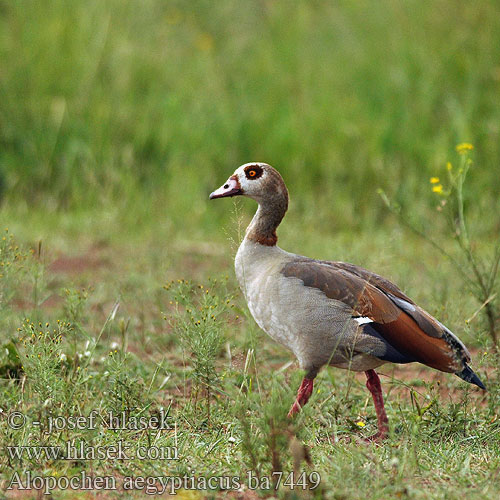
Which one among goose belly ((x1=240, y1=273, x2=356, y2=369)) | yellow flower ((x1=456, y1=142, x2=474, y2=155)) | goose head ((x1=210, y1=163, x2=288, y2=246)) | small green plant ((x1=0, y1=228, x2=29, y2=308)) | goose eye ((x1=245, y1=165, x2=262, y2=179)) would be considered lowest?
goose belly ((x1=240, y1=273, x2=356, y2=369))

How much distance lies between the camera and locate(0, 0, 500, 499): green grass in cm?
464

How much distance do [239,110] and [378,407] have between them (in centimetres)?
565

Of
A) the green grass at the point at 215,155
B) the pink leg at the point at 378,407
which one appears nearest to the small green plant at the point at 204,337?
the green grass at the point at 215,155

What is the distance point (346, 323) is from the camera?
377 cm

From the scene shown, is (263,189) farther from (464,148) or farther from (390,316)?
(464,148)

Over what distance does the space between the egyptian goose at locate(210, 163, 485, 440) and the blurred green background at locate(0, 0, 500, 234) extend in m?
3.96

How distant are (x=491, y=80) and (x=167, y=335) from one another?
204 inches

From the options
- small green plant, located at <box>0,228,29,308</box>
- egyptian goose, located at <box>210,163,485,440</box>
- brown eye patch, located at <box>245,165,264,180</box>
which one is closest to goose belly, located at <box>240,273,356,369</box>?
egyptian goose, located at <box>210,163,485,440</box>

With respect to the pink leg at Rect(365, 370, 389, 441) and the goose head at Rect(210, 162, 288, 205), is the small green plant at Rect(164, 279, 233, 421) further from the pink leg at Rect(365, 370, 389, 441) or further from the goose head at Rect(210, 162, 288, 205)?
the pink leg at Rect(365, 370, 389, 441)

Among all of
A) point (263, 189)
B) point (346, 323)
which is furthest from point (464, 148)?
point (346, 323)

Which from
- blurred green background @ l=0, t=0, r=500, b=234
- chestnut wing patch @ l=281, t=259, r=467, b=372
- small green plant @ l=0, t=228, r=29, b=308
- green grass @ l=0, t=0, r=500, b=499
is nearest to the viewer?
chestnut wing patch @ l=281, t=259, r=467, b=372

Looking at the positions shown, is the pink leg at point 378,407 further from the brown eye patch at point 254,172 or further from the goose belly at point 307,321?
the brown eye patch at point 254,172

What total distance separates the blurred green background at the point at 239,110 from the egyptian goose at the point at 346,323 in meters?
3.96

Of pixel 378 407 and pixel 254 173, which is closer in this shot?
pixel 378 407
